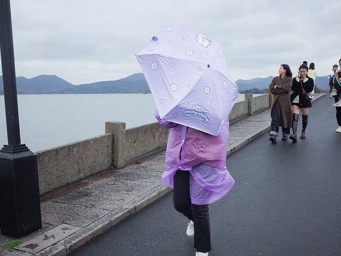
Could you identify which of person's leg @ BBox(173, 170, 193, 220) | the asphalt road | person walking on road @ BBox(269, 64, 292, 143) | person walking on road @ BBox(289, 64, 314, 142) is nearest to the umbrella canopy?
person's leg @ BBox(173, 170, 193, 220)

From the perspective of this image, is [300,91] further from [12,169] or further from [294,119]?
[12,169]

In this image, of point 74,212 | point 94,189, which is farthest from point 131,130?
point 74,212

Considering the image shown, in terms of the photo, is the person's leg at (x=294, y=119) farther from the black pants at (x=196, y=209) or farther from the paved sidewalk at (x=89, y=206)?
the black pants at (x=196, y=209)

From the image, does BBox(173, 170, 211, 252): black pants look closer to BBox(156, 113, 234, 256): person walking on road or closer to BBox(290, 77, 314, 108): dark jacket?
BBox(156, 113, 234, 256): person walking on road

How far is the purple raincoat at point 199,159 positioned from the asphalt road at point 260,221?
0.85 m

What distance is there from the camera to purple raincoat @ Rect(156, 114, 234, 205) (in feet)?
10.5

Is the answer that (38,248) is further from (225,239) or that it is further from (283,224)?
(283,224)

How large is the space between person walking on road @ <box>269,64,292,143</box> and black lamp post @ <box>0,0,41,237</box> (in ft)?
23.2

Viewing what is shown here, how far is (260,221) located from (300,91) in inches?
246

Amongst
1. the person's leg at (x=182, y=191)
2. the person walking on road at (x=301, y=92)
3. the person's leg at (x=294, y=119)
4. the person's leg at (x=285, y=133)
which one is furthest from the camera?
the person's leg at (x=285, y=133)

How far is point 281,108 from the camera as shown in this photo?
9703 millimetres

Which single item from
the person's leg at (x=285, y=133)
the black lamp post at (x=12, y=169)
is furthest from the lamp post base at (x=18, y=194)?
the person's leg at (x=285, y=133)

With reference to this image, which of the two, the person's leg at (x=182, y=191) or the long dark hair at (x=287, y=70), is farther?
the long dark hair at (x=287, y=70)

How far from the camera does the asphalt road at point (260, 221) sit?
12.6ft
